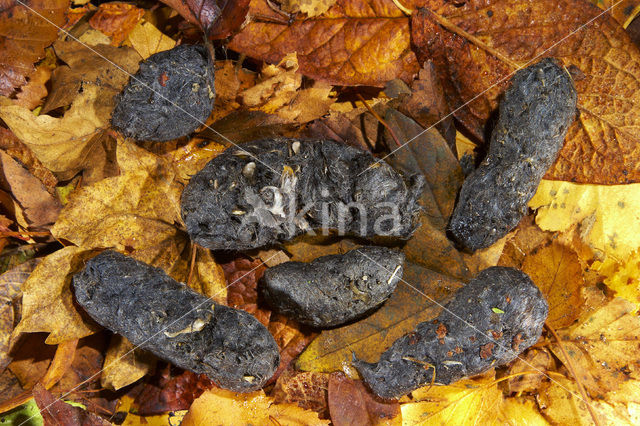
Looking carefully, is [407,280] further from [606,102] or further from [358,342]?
[606,102]

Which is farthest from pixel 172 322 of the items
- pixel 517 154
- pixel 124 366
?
pixel 517 154

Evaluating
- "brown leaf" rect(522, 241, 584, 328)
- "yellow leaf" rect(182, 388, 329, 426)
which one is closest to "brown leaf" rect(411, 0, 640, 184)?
"brown leaf" rect(522, 241, 584, 328)

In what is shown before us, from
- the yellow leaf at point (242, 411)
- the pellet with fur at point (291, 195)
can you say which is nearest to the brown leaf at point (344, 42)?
the pellet with fur at point (291, 195)

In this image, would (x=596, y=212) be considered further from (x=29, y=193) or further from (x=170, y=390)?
(x=29, y=193)

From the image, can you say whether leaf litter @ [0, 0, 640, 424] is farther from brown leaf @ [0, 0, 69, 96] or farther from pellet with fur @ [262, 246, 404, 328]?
pellet with fur @ [262, 246, 404, 328]

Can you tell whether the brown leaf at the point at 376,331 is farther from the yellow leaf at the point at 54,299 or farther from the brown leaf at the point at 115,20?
the brown leaf at the point at 115,20

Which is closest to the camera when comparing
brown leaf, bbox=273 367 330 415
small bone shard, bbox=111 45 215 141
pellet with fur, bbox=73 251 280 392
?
pellet with fur, bbox=73 251 280 392
